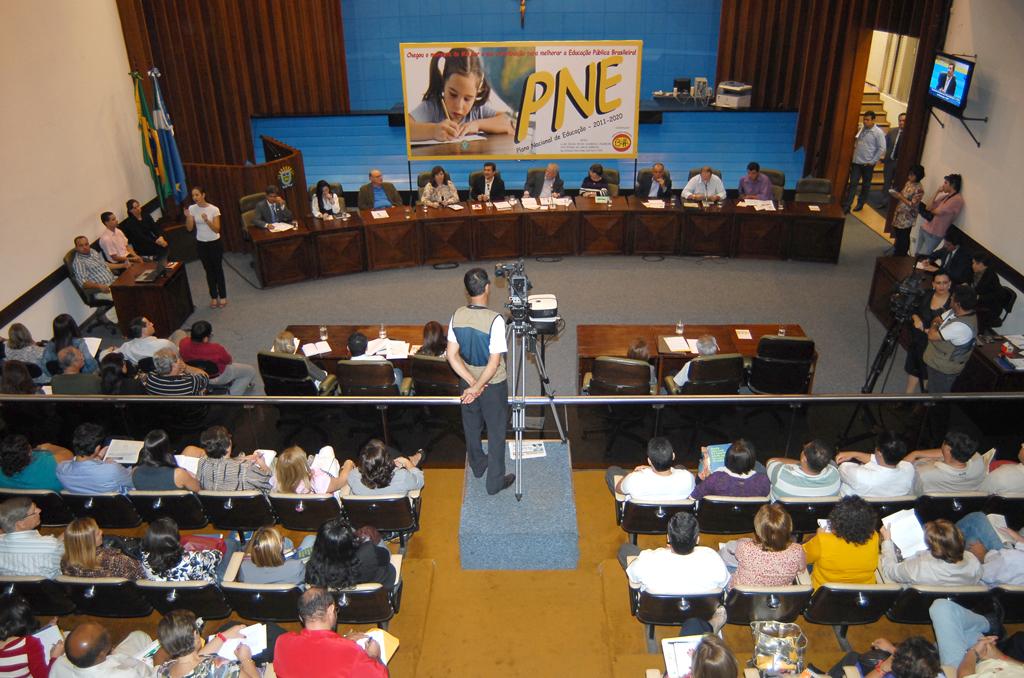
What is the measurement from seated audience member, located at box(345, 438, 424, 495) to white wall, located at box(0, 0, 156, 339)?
5.46 m

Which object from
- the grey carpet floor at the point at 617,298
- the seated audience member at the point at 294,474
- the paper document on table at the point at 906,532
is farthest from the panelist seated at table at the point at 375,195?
the paper document on table at the point at 906,532

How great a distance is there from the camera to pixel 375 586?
4016 millimetres

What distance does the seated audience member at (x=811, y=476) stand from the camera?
4.66 m

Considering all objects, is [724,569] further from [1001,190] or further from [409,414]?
[1001,190]

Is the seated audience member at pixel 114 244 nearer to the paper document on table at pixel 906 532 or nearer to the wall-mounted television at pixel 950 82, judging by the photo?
the paper document on table at pixel 906 532

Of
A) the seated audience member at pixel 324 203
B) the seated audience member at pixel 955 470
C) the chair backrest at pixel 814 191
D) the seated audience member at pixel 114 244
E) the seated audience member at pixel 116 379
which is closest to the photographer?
the seated audience member at pixel 955 470

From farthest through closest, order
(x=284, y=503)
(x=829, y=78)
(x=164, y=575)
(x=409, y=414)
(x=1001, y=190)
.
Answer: (x=829, y=78) < (x=1001, y=190) < (x=409, y=414) < (x=284, y=503) < (x=164, y=575)

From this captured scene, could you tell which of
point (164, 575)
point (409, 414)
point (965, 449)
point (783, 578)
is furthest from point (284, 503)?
point (965, 449)

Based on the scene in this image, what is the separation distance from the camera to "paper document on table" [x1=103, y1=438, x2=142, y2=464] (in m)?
5.48

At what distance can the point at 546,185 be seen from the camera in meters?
11.3

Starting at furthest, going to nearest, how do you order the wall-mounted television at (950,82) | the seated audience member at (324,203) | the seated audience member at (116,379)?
the seated audience member at (324,203) → the wall-mounted television at (950,82) → the seated audience member at (116,379)

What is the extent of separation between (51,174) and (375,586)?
24.3 ft

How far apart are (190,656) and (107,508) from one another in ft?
5.57

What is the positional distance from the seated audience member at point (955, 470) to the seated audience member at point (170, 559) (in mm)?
4260
